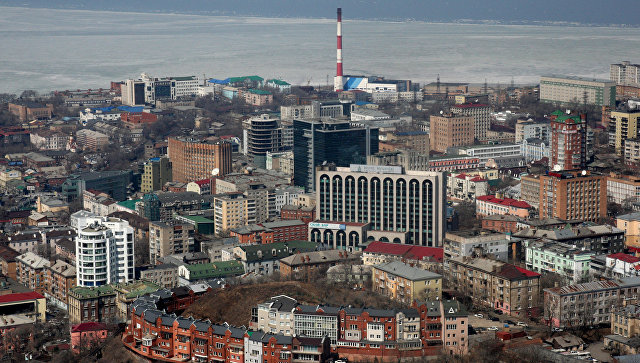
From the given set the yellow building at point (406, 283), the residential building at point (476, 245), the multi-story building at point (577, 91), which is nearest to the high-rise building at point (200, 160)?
the residential building at point (476, 245)

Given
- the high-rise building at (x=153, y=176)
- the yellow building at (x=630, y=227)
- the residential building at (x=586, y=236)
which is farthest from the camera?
the high-rise building at (x=153, y=176)

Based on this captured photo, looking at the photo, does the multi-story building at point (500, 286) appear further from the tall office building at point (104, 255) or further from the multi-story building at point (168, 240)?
the multi-story building at point (168, 240)

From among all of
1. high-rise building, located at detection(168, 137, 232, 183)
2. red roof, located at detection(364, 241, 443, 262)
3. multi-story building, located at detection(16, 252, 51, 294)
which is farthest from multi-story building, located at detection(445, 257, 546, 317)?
high-rise building, located at detection(168, 137, 232, 183)

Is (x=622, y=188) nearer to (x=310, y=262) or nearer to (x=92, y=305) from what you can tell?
(x=310, y=262)

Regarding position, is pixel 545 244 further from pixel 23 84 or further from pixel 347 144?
pixel 23 84

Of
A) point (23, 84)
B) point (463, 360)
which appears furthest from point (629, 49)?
point (463, 360)

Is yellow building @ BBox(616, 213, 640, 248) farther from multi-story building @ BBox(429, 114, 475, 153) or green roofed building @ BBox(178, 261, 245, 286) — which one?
multi-story building @ BBox(429, 114, 475, 153)
